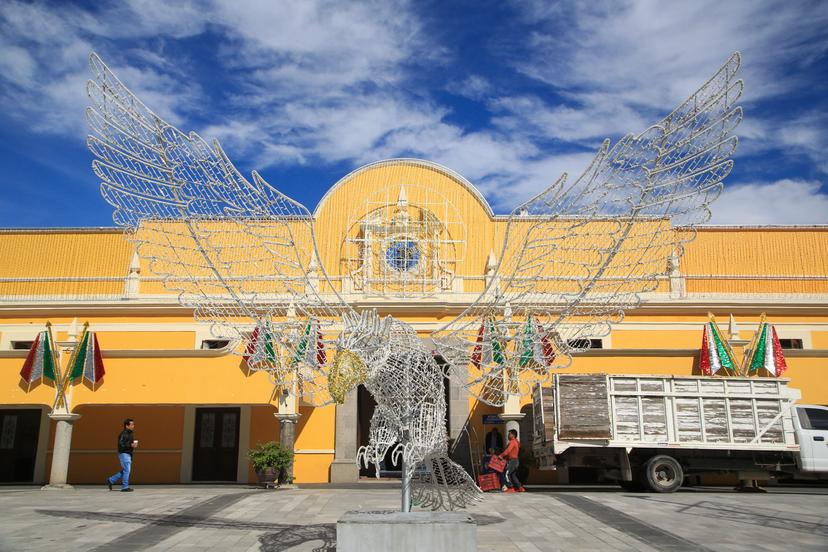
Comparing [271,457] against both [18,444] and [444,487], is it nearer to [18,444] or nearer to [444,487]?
[18,444]

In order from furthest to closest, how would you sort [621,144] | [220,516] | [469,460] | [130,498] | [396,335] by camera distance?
[469,460] → [130,498] → [220,516] → [396,335] → [621,144]

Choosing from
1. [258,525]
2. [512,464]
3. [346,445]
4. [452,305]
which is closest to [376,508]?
[258,525]

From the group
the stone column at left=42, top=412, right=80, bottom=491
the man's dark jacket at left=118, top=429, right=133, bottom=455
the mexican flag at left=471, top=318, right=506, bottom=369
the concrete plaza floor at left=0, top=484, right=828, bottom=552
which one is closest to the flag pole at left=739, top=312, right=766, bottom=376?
the concrete plaza floor at left=0, top=484, right=828, bottom=552

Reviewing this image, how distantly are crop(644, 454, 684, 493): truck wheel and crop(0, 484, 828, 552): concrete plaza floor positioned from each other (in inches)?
14.2

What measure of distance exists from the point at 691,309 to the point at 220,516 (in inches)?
566

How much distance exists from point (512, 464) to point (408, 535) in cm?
959

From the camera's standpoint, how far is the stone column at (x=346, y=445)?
19.6 metres

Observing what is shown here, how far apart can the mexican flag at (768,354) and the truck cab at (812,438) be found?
3.27 meters

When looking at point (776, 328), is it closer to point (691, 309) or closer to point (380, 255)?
point (691, 309)

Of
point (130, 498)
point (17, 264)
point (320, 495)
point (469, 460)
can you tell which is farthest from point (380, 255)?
point (17, 264)

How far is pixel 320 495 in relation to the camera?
15.4 meters

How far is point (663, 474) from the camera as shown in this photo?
51.8ft

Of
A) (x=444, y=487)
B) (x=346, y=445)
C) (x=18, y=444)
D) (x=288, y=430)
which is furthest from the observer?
(x=18, y=444)

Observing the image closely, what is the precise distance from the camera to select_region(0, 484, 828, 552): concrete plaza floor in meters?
9.63
